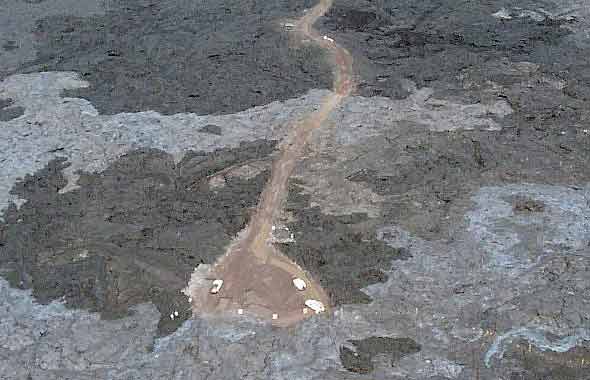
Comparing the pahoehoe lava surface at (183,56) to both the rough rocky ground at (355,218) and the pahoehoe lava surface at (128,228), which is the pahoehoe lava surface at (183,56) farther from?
the pahoehoe lava surface at (128,228)

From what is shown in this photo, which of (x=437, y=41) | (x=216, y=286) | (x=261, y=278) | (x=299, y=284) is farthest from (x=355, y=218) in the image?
(x=437, y=41)

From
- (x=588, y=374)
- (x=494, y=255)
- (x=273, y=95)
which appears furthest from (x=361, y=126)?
(x=588, y=374)

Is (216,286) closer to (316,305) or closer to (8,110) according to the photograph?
(316,305)

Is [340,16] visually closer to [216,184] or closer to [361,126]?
[361,126]

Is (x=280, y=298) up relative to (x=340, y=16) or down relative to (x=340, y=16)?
down

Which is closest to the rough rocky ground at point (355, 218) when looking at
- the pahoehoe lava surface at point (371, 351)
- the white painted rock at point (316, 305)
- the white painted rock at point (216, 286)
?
A: the pahoehoe lava surface at point (371, 351)

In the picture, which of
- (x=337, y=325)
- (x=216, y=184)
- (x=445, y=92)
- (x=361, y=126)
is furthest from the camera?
(x=445, y=92)

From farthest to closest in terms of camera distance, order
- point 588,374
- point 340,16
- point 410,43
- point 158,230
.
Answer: point 340,16 < point 410,43 < point 158,230 < point 588,374
